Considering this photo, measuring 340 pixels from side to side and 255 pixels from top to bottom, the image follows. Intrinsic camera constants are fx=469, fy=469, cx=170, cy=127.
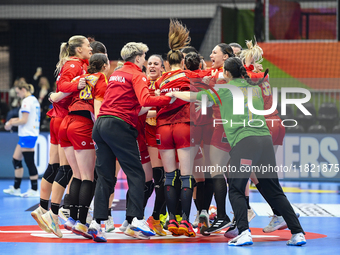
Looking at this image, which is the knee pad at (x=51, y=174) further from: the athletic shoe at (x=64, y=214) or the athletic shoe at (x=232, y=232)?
the athletic shoe at (x=232, y=232)

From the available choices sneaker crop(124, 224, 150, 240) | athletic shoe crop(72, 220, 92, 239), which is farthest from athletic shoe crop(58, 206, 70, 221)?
sneaker crop(124, 224, 150, 240)

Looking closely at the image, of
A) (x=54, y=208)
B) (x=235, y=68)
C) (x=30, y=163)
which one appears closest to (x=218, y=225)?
(x=235, y=68)

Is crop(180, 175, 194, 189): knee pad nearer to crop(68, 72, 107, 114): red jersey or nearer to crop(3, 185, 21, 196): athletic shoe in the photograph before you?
crop(68, 72, 107, 114): red jersey

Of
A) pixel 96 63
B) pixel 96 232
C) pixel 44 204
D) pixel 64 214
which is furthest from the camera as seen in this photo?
pixel 64 214

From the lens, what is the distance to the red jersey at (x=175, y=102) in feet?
16.3

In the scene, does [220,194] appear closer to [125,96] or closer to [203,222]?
[203,222]

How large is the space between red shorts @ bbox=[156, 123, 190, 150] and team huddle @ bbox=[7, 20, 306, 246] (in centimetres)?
1

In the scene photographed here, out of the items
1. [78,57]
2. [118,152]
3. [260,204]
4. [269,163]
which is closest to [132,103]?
[118,152]

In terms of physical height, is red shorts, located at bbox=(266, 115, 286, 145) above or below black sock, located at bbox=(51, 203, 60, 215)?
above

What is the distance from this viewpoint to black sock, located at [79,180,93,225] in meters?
4.90

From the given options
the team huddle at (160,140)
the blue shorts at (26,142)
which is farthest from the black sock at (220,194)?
the blue shorts at (26,142)

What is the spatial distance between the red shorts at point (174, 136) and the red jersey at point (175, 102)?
71 millimetres

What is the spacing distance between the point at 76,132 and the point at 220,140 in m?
1.54

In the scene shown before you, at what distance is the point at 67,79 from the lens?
521 cm
